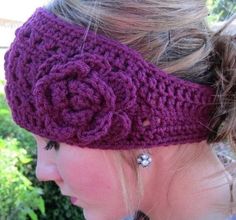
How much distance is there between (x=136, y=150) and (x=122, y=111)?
0.49 ft

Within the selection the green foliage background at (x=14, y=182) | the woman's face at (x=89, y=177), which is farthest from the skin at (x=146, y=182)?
the green foliage background at (x=14, y=182)

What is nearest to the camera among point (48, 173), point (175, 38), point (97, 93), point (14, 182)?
point (97, 93)

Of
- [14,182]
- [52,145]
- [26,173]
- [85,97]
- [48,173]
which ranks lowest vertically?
[26,173]

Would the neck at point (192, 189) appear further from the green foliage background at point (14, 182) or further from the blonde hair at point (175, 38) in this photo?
the green foliage background at point (14, 182)

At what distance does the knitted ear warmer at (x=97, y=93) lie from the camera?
1436mm

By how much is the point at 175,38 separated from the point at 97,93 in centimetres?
32

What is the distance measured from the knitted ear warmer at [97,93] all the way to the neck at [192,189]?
6.1 inches

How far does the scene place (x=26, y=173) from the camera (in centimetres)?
329

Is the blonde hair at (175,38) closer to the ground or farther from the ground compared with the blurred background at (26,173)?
farther from the ground

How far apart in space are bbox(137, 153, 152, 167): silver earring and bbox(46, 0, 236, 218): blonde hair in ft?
0.06

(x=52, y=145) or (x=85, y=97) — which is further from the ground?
(x=85, y=97)

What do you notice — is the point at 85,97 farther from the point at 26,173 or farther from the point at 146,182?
the point at 26,173

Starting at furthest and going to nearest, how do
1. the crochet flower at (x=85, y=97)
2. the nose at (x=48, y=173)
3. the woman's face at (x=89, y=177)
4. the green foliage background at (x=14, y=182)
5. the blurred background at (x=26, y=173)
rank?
the green foliage background at (x=14, y=182), the blurred background at (x=26, y=173), the nose at (x=48, y=173), the woman's face at (x=89, y=177), the crochet flower at (x=85, y=97)

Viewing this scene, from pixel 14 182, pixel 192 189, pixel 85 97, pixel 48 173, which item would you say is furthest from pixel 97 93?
pixel 14 182
